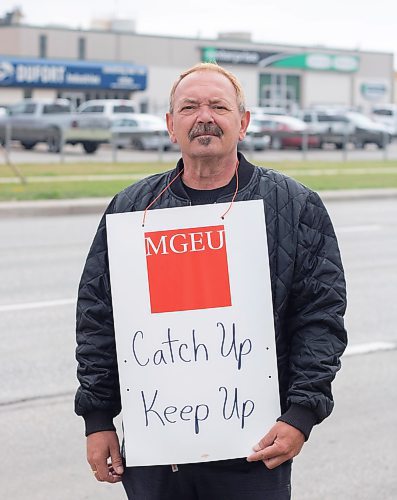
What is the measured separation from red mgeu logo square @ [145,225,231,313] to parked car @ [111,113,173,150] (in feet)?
110

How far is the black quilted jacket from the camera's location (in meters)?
3.09

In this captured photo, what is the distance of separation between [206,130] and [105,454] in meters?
0.98

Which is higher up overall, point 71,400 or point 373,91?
point 373,91

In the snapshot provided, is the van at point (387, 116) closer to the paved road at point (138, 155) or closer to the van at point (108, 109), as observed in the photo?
the paved road at point (138, 155)

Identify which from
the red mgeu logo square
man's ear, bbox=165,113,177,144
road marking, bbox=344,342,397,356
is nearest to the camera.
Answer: the red mgeu logo square

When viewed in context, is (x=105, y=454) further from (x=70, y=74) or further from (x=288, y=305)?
(x=70, y=74)

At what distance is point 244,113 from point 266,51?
66.0m

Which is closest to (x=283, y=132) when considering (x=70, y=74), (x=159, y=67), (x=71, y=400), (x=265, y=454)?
(x=70, y=74)

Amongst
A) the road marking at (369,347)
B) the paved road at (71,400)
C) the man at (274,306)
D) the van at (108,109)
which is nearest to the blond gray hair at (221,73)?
the man at (274,306)

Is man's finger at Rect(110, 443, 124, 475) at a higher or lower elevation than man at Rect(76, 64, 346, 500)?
lower

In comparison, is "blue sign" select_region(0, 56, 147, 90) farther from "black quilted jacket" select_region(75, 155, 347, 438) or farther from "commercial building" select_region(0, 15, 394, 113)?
"black quilted jacket" select_region(75, 155, 347, 438)

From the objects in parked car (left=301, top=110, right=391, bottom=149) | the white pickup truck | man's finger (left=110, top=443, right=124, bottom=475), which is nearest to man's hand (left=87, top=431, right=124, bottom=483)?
man's finger (left=110, top=443, right=124, bottom=475)

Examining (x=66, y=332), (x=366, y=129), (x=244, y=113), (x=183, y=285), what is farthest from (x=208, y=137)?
(x=366, y=129)

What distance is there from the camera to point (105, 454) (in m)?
3.21
